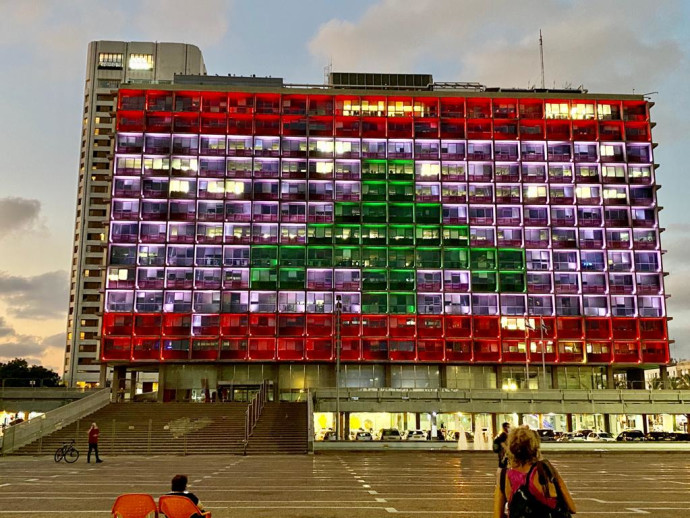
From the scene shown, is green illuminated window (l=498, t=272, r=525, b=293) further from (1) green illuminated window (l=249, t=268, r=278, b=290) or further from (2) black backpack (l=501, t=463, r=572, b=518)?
(2) black backpack (l=501, t=463, r=572, b=518)

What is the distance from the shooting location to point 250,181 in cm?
9175

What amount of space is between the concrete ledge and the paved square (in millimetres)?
7941

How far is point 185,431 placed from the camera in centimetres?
5291

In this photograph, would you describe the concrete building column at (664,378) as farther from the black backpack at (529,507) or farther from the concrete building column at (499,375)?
the black backpack at (529,507)

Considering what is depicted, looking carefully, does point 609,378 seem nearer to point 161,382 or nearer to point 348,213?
point 348,213

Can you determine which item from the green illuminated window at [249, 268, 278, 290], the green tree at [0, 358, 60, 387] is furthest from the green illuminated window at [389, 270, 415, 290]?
the green tree at [0, 358, 60, 387]

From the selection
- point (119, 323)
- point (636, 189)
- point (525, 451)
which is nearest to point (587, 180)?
point (636, 189)

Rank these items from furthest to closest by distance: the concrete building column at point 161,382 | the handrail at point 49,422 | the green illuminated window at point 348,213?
the green illuminated window at point 348,213 → the concrete building column at point 161,382 → the handrail at point 49,422

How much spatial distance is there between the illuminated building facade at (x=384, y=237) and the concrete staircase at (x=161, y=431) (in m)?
20.8

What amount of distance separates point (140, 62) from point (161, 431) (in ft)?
348

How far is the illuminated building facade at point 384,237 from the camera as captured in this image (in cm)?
8788

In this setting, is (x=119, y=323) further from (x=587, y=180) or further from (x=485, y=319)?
(x=587, y=180)

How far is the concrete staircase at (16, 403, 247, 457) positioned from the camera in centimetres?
4781

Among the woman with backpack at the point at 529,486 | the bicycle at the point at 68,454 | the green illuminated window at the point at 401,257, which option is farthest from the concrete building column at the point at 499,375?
the woman with backpack at the point at 529,486
